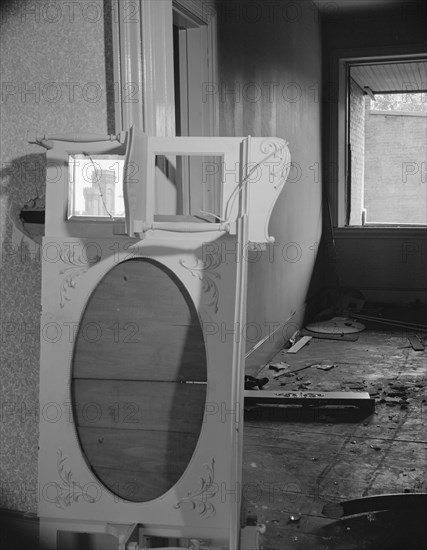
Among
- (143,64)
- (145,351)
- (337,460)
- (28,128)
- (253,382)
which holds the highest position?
(143,64)

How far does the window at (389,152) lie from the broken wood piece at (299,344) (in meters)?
2.45

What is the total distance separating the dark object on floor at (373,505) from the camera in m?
2.51

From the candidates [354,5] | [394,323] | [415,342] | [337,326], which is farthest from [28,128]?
[354,5]

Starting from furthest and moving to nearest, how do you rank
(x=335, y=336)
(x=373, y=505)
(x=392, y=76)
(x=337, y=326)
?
(x=392, y=76) < (x=337, y=326) < (x=335, y=336) < (x=373, y=505)

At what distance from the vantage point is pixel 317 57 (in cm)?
669

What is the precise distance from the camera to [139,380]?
185cm

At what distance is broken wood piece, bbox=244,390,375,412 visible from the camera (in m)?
3.74

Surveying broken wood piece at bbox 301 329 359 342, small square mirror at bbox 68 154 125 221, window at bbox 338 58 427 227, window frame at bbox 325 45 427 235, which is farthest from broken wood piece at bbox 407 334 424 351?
small square mirror at bbox 68 154 125 221

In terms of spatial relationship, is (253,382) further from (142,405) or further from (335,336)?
(142,405)

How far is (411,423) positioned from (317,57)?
436cm

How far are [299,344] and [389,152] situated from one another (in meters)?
3.61

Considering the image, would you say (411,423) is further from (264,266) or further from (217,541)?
(217,541)

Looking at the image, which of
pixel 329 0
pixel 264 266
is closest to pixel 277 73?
pixel 264 266

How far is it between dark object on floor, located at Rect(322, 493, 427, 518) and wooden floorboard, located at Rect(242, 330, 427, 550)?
2 centimetres
